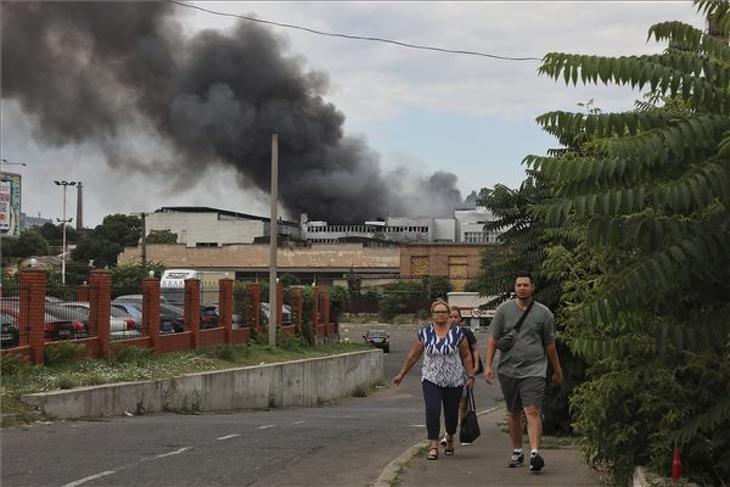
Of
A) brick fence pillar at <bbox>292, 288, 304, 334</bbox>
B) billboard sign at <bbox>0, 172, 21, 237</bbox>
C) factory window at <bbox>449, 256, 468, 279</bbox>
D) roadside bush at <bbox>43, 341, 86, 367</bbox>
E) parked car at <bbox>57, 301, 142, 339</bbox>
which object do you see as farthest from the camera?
factory window at <bbox>449, 256, 468, 279</bbox>

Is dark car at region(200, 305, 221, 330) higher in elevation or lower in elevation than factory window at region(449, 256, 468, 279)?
lower

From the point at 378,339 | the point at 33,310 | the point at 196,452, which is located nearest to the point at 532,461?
the point at 196,452

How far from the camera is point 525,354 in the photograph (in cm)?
897

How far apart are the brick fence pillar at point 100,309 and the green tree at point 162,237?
86755mm

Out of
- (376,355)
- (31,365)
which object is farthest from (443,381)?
(376,355)

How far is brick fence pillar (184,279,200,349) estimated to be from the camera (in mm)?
26659

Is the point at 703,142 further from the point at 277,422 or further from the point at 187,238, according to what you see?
the point at 187,238

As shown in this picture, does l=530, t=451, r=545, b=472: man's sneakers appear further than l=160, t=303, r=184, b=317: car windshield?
No

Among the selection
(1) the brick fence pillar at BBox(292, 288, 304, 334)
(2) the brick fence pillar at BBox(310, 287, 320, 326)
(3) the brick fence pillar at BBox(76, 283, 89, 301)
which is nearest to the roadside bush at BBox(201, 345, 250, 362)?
(3) the brick fence pillar at BBox(76, 283, 89, 301)

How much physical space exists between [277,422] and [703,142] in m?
12.2

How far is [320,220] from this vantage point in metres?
124

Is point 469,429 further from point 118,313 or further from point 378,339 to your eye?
point 378,339

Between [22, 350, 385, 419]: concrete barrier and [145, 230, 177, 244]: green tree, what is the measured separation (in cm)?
7343

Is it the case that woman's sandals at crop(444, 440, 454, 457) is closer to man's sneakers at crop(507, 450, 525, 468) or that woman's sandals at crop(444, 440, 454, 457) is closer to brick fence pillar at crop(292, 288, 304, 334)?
man's sneakers at crop(507, 450, 525, 468)
